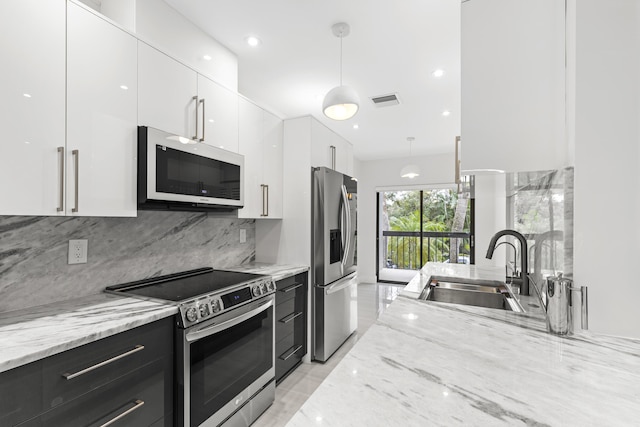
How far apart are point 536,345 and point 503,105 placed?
2.98ft

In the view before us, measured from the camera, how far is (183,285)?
5.92ft

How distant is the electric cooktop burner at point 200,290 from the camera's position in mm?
1467

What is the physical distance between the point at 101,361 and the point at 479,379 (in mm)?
1277

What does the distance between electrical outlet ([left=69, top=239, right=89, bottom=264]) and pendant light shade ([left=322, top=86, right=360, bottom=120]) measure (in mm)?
1703

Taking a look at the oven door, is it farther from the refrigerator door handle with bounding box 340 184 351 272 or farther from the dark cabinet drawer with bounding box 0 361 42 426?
the refrigerator door handle with bounding box 340 184 351 272

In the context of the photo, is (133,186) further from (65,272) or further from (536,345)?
(536,345)

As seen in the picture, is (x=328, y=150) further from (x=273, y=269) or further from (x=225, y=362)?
(x=225, y=362)

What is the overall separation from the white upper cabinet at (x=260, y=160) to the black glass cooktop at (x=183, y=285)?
1.66 feet

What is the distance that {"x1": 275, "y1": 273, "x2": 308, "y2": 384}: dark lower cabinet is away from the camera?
2274 millimetres

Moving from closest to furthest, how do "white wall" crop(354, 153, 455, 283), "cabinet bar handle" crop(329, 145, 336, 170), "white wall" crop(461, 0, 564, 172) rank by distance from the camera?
1. "white wall" crop(461, 0, 564, 172)
2. "cabinet bar handle" crop(329, 145, 336, 170)
3. "white wall" crop(354, 153, 455, 283)

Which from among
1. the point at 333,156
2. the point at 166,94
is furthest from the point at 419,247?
the point at 166,94

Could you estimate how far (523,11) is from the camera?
1.19 metres

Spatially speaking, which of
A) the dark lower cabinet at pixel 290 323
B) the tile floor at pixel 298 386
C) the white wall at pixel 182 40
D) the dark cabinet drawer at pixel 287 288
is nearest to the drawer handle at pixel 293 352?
the dark lower cabinet at pixel 290 323

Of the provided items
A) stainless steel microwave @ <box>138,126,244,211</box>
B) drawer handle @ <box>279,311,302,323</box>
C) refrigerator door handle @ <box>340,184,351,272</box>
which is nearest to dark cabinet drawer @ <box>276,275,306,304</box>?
drawer handle @ <box>279,311,302,323</box>
